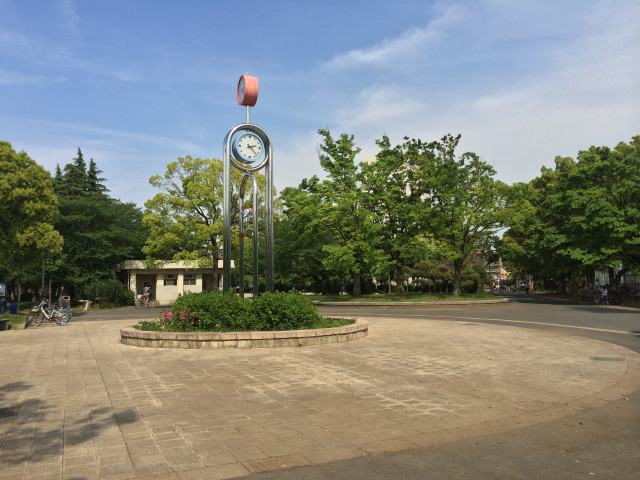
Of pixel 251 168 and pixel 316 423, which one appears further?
pixel 251 168

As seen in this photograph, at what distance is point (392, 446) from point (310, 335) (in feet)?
23.8

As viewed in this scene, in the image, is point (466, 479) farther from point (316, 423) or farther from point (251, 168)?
point (251, 168)

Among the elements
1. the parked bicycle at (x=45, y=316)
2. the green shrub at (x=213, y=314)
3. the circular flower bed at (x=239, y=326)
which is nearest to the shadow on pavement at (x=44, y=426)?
the circular flower bed at (x=239, y=326)

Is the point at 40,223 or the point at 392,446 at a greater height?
the point at 40,223

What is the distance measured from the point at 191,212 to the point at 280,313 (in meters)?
24.7

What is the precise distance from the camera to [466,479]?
3.99 m

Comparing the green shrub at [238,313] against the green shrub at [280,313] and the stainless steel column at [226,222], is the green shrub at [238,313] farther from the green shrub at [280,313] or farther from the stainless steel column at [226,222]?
the stainless steel column at [226,222]

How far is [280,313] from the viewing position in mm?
12516

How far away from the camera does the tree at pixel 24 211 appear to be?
21.3 m

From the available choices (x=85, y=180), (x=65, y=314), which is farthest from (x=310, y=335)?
(x=85, y=180)

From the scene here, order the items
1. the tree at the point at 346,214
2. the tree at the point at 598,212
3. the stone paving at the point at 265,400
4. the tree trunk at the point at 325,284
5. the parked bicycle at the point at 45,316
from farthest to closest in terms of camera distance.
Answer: the tree trunk at the point at 325,284 → the tree at the point at 346,214 → the tree at the point at 598,212 → the parked bicycle at the point at 45,316 → the stone paving at the point at 265,400

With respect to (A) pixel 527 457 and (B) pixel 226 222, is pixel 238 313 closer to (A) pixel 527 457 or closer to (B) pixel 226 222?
(B) pixel 226 222

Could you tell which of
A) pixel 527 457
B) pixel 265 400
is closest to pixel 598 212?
pixel 265 400

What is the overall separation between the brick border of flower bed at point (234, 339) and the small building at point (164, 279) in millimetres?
27225
